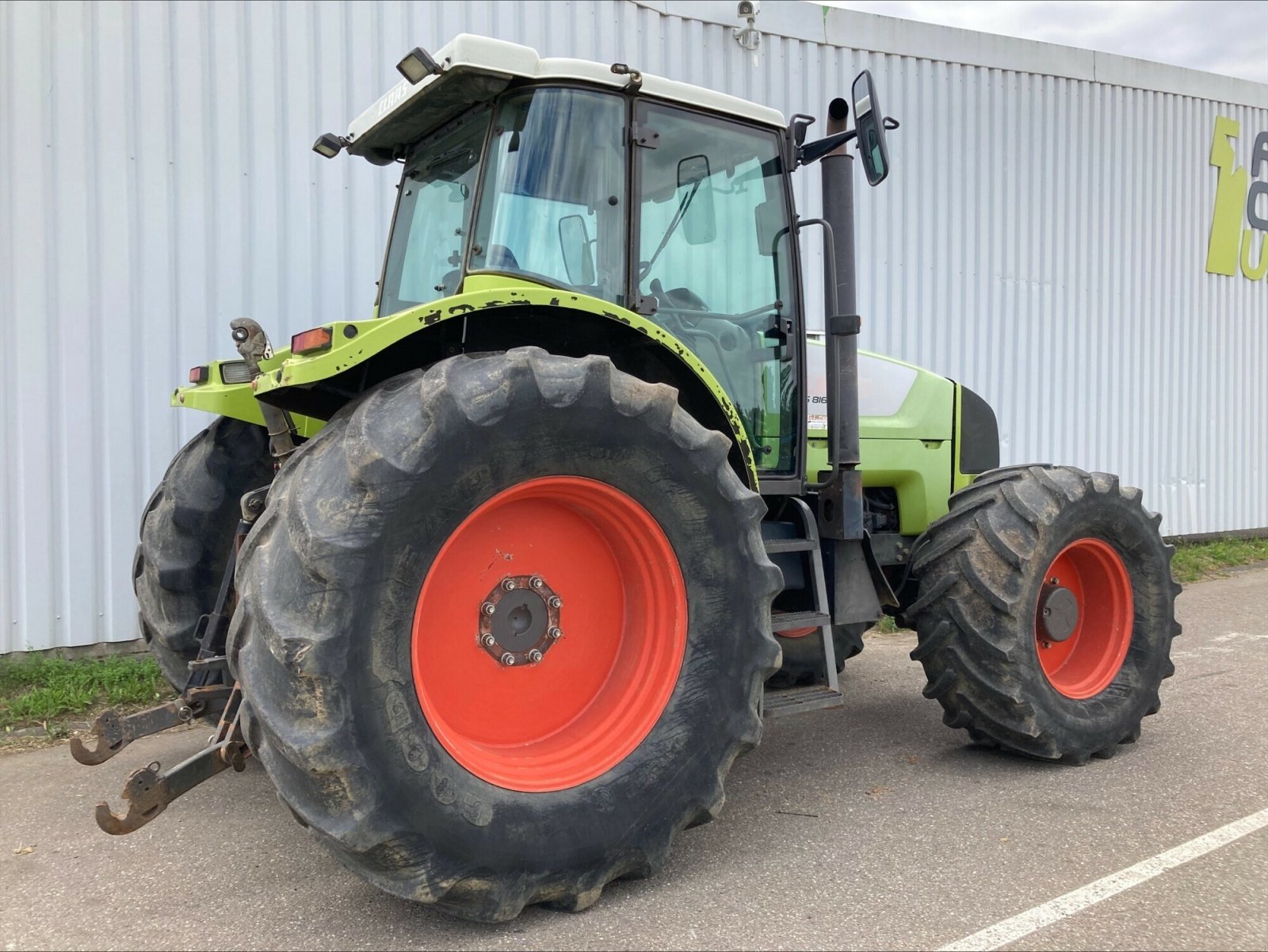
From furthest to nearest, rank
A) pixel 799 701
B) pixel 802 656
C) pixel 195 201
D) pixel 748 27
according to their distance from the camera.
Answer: pixel 748 27 → pixel 195 201 → pixel 802 656 → pixel 799 701

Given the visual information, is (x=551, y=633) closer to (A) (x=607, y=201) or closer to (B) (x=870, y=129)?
(A) (x=607, y=201)

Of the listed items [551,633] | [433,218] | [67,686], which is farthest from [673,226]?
[67,686]

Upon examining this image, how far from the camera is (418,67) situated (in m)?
2.84

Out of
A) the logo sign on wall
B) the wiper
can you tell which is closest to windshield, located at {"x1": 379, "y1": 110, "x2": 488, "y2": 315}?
the wiper

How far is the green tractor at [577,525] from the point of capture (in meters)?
2.32

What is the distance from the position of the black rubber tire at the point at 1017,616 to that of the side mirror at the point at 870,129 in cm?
133

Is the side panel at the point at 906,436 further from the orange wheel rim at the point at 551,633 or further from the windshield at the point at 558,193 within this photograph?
the orange wheel rim at the point at 551,633

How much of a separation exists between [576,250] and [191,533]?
1822mm

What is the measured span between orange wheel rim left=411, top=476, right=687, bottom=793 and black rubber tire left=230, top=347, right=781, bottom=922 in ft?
0.23

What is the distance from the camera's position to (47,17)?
498 cm

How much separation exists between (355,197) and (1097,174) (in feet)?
22.7

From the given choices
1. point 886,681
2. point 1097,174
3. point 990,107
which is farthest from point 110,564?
point 1097,174

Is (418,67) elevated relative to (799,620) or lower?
elevated

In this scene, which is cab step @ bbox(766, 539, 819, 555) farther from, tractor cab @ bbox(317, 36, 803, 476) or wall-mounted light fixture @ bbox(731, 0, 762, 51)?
wall-mounted light fixture @ bbox(731, 0, 762, 51)
